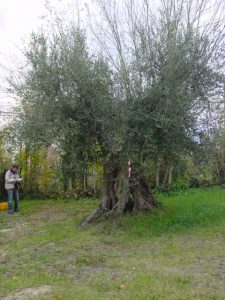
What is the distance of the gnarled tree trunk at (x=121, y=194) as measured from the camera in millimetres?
9070

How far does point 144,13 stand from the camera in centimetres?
976

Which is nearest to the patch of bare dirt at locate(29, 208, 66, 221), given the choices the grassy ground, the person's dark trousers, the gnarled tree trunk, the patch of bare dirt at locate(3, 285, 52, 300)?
the grassy ground

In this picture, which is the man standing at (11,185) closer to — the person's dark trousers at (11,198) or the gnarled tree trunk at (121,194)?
the person's dark trousers at (11,198)

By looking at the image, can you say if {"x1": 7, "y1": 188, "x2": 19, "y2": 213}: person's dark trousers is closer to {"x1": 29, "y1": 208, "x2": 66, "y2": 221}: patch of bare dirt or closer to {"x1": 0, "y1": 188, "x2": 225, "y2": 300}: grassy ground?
{"x1": 29, "y1": 208, "x2": 66, "y2": 221}: patch of bare dirt

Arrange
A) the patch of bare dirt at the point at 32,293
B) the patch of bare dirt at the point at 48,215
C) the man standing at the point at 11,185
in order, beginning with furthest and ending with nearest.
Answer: the man standing at the point at 11,185, the patch of bare dirt at the point at 48,215, the patch of bare dirt at the point at 32,293

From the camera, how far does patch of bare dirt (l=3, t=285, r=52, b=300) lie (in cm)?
474

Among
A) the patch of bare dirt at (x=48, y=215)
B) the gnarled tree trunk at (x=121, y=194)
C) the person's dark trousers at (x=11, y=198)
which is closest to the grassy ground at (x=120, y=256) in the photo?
the patch of bare dirt at (x=48, y=215)

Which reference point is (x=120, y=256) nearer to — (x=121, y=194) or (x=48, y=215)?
(x=121, y=194)

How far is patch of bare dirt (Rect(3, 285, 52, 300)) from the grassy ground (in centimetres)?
1

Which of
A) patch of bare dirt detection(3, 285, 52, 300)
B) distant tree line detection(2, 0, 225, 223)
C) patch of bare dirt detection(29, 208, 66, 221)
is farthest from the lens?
patch of bare dirt detection(29, 208, 66, 221)

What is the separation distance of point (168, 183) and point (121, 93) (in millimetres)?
7809

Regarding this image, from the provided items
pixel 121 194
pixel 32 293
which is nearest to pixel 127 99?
pixel 121 194

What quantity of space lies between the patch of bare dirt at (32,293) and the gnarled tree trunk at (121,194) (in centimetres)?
405

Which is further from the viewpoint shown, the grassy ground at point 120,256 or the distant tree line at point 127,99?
the distant tree line at point 127,99
